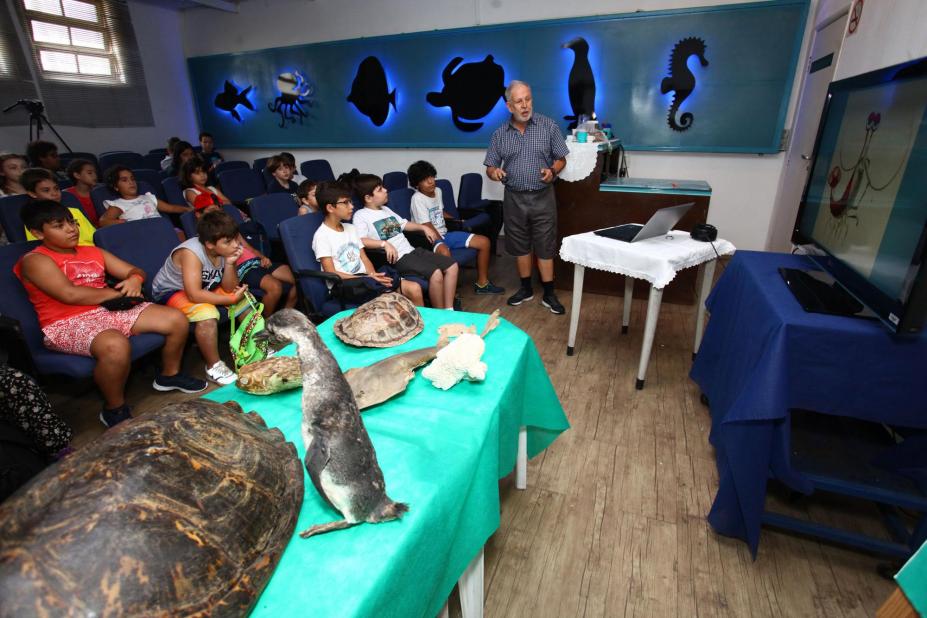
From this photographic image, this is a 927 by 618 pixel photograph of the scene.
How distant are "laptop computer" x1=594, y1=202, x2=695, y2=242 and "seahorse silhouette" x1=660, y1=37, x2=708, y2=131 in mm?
2699

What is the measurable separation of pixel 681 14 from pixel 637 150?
1303mm

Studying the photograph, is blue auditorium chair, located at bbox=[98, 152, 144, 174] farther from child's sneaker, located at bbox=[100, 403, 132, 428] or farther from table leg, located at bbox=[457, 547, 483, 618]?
table leg, located at bbox=[457, 547, 483, 618]

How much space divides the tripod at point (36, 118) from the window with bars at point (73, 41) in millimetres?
605

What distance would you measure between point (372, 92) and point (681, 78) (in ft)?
12.6

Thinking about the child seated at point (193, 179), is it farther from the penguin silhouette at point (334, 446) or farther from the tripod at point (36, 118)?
the penguin silhouette at point (334, 446)

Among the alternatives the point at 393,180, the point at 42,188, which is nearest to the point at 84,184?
the point at 42,188

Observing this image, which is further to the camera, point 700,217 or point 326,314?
point 700,217

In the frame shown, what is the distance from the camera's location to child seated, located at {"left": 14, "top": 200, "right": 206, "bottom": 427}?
217 centimetres

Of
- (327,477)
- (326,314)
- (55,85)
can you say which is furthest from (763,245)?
(55,85)

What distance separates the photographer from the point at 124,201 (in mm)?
3672

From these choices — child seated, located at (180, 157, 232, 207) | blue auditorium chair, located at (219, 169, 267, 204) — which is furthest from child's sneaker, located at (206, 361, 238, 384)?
blue auditorium chair, located at (219, 169, 267, 204)

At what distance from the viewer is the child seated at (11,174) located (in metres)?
3.72

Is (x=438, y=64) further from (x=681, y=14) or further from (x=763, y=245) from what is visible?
(x=763, y=245)

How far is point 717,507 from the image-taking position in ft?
5.46
